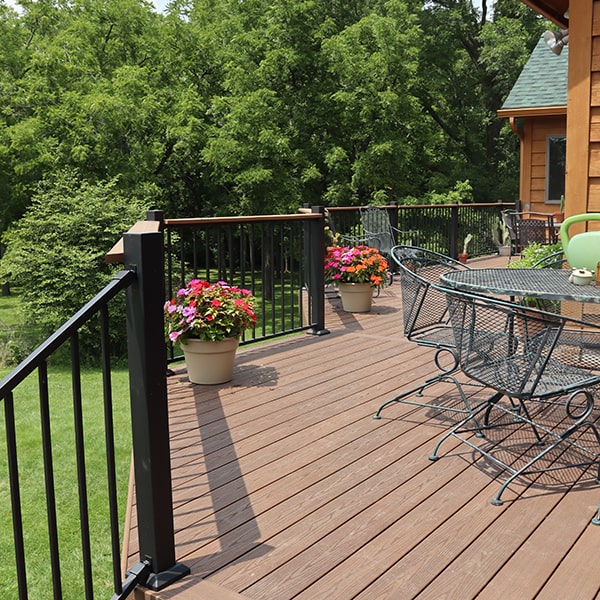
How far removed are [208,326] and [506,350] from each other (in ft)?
5.97

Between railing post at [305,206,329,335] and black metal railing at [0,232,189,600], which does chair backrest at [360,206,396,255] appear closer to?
railing post at [305,206,329,335]

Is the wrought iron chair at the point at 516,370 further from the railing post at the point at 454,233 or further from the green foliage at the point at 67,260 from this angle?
the railing post at the point at 454,233

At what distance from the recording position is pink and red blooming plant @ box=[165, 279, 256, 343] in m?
4.06

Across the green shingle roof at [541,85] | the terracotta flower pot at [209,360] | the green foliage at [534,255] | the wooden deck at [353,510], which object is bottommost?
the wooden deck at [353,510]

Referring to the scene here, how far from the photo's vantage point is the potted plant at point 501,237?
11.7 metres

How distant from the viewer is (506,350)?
300 centimetres

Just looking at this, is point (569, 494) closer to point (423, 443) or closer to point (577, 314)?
point (423, 443)

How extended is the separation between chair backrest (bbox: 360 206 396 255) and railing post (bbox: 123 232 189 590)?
6950mm

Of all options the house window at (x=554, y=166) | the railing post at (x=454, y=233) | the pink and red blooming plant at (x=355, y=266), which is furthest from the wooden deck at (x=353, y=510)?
the house window at (x=554, y=166)

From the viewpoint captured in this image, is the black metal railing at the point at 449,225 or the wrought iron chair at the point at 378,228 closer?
the wrought iron chair at the point at 378,228

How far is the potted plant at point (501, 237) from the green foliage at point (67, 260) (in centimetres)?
632

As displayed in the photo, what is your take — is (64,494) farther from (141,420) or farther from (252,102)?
(252,102)

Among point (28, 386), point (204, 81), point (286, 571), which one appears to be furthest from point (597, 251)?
point (204, 81)

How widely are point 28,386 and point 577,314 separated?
6.60m
